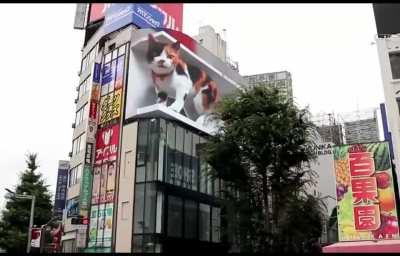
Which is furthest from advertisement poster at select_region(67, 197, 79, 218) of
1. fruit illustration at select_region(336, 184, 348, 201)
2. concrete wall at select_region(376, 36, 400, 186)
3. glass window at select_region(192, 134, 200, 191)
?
concrete wall at select_region(376, 36, 400, 186)

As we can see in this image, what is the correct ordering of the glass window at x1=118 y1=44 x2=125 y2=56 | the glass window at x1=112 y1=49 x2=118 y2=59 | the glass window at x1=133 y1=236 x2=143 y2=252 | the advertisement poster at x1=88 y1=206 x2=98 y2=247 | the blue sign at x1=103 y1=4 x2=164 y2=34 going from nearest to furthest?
the glass window at x1=133 y1=236 x2=143 y2=252 → the advertisement poster at x1=88 y1=206 x2=98 y2=247 → the glass window at x1=118 y1=44 x2=125 y2=56 → the glass window at x1=112 y1=49 x2=118 y2=59 → the blue sign at x1=103 y1=4 x2=164 y2=34

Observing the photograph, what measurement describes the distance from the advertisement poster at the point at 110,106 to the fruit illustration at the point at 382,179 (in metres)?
16.2

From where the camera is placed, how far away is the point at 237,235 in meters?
22.1

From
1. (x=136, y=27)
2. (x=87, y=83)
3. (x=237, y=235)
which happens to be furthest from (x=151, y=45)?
(x=237, y=235)

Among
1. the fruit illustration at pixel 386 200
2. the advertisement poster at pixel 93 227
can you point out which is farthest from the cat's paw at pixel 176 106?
the fruit illustration at pixel 386 200

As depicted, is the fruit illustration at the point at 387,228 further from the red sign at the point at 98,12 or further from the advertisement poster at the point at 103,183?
the red sign at the point at 98,12

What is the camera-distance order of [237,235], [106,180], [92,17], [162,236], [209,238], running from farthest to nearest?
[92,17] < [209,238] < [106,180] < [162,236] < [237,235]

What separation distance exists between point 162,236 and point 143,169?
13.6 ft

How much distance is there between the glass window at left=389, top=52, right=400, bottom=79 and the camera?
66.5 feet

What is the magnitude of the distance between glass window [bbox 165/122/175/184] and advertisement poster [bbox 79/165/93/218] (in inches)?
207

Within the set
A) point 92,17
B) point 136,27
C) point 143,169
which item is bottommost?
point 143,169

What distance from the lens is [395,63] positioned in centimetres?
2061

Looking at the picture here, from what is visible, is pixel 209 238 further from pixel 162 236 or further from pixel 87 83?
pixel 87 83

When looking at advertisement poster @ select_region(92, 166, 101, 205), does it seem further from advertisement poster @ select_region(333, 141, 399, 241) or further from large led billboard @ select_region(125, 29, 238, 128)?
advertisement poster @ select_region(333, 141, 399, 241)
